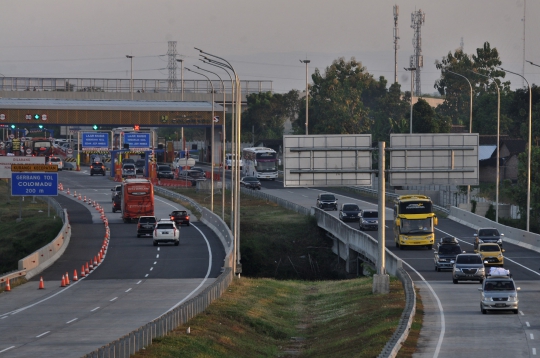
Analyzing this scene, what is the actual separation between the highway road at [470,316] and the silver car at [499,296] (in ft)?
1.09

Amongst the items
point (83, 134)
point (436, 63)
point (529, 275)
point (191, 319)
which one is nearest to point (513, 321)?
point (191, 319)

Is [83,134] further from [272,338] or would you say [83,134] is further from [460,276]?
[272,338]

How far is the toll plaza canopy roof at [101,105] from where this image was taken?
113 meters

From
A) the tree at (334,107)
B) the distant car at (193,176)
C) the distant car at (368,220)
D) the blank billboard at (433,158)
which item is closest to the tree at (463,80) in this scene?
the tree at (334,107)

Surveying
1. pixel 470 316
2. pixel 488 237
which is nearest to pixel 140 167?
pixel 488 237

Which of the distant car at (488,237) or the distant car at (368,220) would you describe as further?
the distant car at (368,220)

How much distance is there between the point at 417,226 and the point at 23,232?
33882 millimetres

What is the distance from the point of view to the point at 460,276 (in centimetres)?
4578

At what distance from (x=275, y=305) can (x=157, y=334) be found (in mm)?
16747

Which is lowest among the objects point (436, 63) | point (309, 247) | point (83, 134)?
point (309, 247)

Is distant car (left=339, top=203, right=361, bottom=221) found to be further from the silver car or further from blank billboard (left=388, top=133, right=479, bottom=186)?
the silver car

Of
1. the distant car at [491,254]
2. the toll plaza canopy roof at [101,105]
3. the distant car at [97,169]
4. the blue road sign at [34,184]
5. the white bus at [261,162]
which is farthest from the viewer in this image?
the distant car at [97,169]

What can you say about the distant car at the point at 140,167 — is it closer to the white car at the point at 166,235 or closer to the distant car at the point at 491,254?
the white car at the point at 166,235

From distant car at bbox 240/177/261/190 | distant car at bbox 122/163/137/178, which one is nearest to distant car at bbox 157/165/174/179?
distant car at bbox 122/163/137/178
